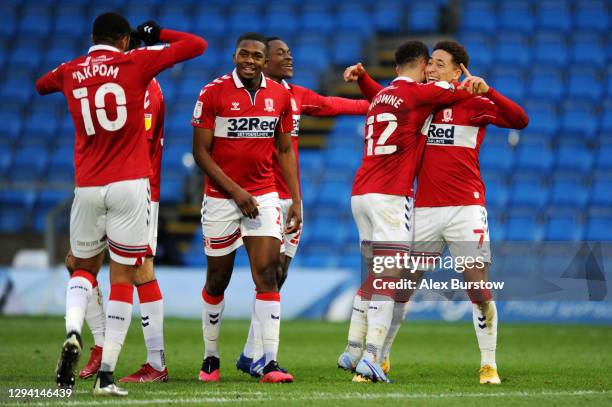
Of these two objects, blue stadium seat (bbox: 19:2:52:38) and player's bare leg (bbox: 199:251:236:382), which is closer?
player's bare leg (bbox: 199:251:236:382)

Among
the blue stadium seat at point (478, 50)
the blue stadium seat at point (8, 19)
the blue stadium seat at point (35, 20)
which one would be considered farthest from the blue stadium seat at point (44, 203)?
the blue stadium seat at point (478, 50)

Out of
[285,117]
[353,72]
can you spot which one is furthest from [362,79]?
[285,117]

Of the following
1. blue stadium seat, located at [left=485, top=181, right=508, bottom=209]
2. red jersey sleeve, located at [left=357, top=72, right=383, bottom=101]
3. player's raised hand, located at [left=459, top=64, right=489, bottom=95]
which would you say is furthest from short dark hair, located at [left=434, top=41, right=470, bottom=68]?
blue stadium seat, located at [left=485, top=181, right=508, bottom=209]

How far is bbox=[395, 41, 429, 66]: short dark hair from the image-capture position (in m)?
8.08

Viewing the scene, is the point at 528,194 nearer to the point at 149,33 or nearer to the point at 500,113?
the point at 500,113

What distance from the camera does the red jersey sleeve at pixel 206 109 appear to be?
787 centimetres

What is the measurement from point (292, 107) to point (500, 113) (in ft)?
5.68

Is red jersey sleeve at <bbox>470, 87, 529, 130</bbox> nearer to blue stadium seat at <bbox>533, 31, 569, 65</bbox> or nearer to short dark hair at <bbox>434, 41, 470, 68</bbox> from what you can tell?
short dark hair at <bbox>434, 41, 470, 68</bbox>

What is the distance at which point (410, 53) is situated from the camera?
808cm

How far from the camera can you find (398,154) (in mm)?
7895

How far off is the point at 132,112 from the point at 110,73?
0.94ft

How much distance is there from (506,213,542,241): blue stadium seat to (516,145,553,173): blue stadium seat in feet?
4.76

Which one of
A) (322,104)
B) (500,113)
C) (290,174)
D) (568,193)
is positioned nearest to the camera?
(500,113)

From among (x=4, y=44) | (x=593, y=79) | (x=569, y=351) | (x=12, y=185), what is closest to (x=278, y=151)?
(x=569, y=351)
